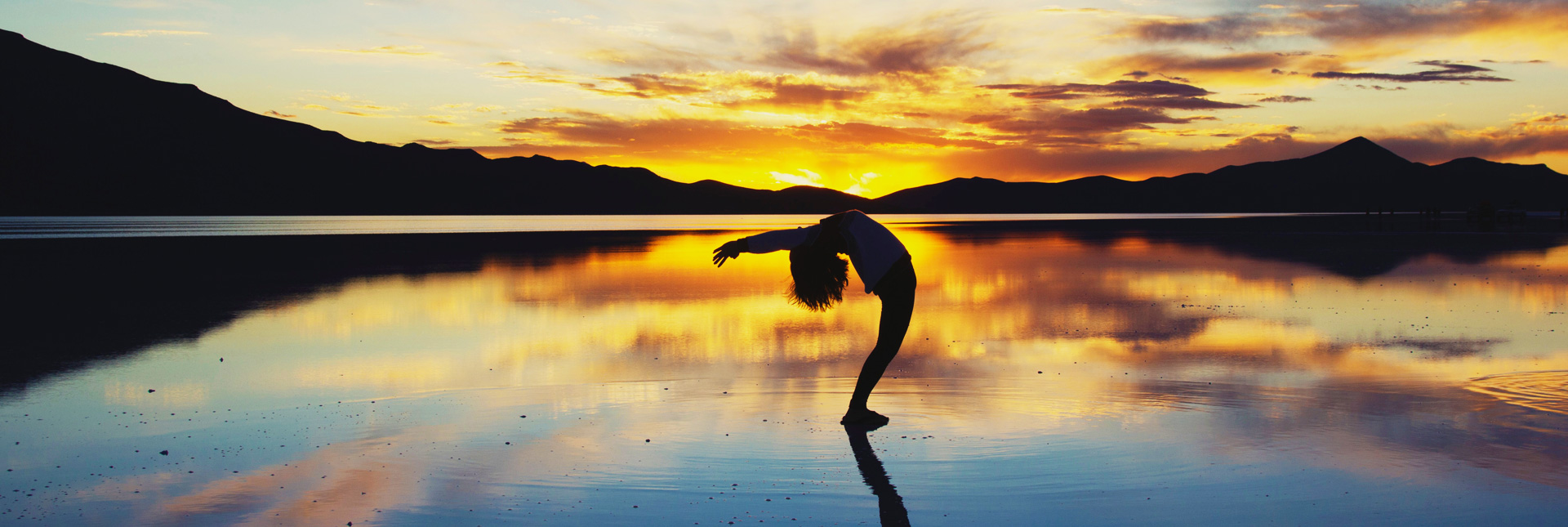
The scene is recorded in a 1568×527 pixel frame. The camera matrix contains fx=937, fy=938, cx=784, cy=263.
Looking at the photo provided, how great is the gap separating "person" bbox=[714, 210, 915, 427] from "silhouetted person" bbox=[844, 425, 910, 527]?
0.31 meters

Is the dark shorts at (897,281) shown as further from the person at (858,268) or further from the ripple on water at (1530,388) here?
the ripple on water at (1530,388)

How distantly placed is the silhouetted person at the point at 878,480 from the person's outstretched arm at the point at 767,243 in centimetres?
143

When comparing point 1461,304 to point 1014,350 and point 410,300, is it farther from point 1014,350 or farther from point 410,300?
point 410,300

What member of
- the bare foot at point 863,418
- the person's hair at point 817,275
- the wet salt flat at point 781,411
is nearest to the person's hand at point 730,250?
the person's hair at point 817,275

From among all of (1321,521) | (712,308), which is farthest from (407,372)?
(1321,521)

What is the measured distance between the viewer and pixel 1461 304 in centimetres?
1469

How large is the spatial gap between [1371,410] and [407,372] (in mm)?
8549

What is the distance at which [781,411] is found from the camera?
7492 mm

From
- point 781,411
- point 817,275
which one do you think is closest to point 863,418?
point 781,411

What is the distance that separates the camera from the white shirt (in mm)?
7035

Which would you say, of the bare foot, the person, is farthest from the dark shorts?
the bare foot

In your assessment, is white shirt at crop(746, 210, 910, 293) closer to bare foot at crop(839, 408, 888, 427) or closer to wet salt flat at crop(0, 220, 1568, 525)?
bare foot at crop(839, 408, 888, 427)

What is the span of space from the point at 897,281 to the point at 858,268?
0.32 metres

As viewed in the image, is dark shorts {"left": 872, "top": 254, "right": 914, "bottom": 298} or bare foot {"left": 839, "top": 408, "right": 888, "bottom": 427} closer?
bare foot {"left": 839, "top": 408, "right": 888, "bottom": 427}
